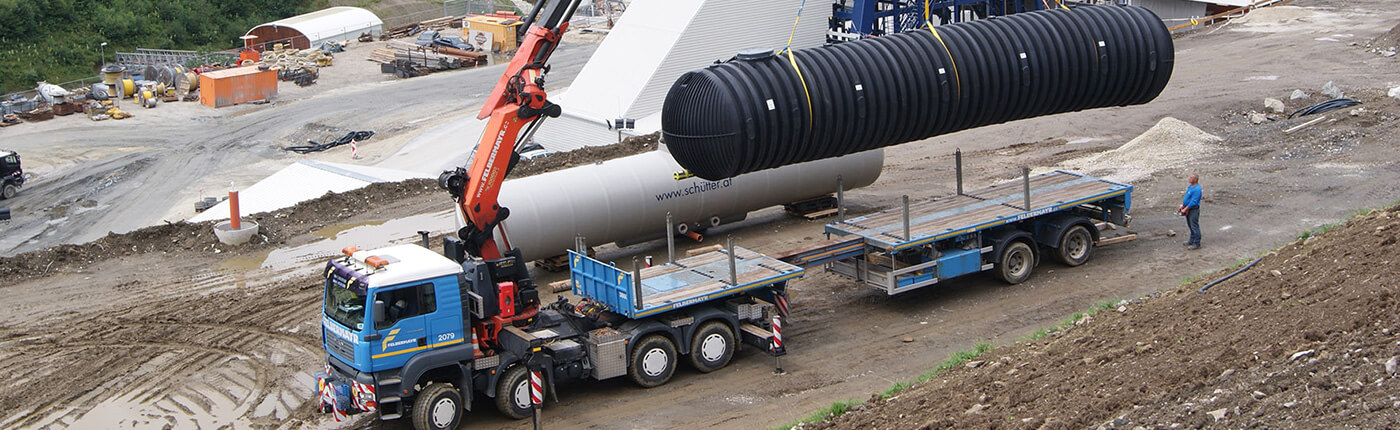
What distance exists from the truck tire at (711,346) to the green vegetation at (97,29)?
47.7 meters

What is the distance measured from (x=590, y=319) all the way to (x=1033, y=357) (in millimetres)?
6110

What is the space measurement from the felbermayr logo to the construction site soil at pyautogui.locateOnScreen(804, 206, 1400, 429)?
30.0ft

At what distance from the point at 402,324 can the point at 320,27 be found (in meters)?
53.1

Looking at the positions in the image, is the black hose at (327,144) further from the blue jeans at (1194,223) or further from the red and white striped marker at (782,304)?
the blue jeans at (1194,223)

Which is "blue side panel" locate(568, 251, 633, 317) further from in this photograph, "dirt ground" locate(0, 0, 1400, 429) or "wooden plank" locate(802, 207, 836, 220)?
"wooden plank" locate(802, 207, 836, 220)

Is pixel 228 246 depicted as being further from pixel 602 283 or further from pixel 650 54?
pixel 650 54

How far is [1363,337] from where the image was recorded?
1020 centimetres

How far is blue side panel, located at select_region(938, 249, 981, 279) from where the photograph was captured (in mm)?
18703

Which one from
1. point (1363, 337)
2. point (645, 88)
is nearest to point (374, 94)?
point (645, 88)

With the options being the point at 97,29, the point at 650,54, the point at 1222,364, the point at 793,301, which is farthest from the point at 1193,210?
the point at 97,29

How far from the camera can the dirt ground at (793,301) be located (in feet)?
52.3

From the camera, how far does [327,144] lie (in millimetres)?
42469

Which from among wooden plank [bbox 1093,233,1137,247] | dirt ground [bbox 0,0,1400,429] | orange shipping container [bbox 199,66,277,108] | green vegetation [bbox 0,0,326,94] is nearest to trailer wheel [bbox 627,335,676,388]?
dirt ground [bbox 0,0,1400,429]

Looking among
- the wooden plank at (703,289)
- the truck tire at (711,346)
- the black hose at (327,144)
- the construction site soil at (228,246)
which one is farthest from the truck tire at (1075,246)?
the black hose at (327,144)
